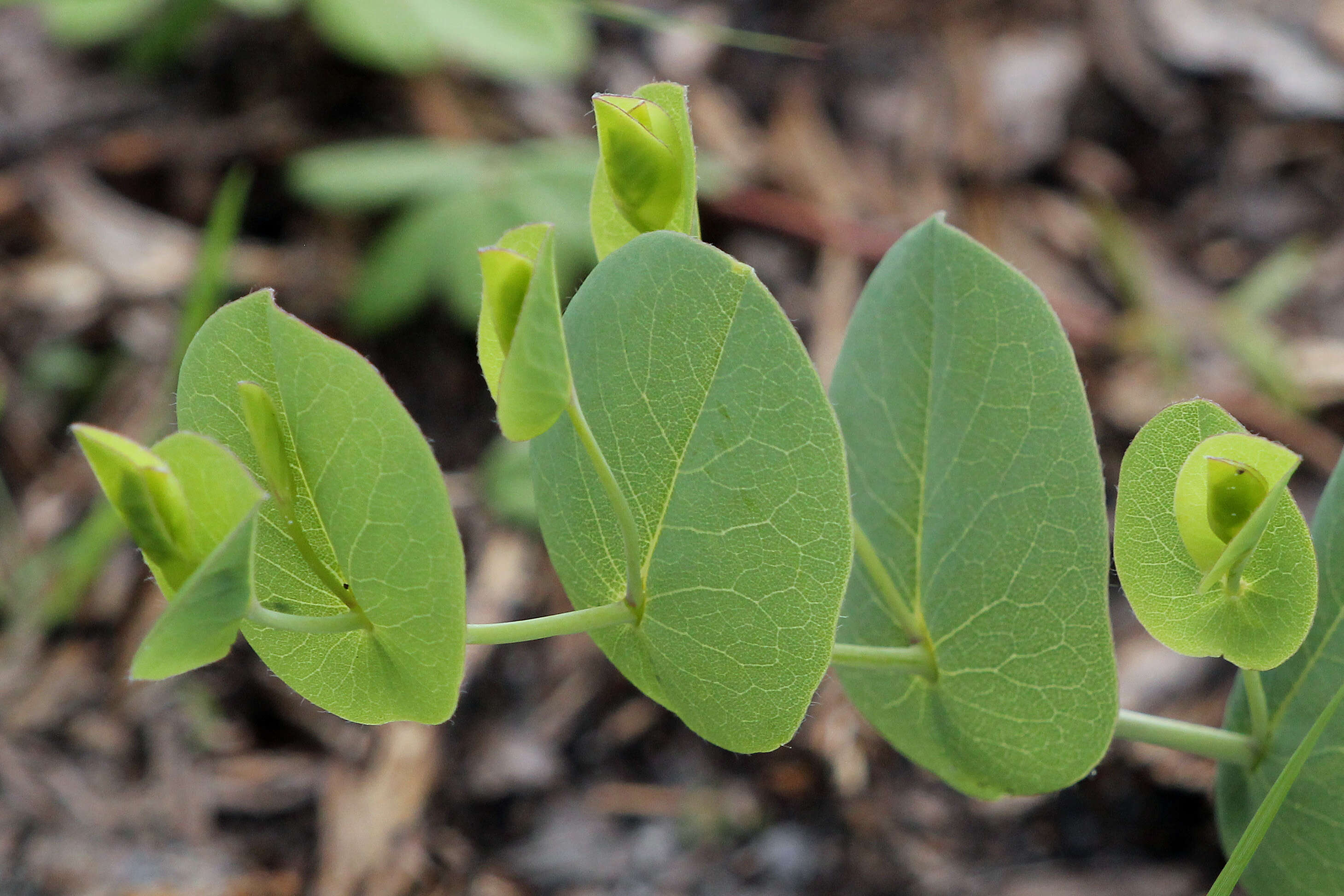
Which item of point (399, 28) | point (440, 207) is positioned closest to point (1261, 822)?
point (440, 207)

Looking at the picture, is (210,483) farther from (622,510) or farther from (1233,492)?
(1233,492)

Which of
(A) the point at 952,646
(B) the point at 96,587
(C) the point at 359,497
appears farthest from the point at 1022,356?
(B) the point at 96,587

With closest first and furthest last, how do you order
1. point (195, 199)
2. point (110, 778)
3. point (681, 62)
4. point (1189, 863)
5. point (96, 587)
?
point (1189, 863)
point (110, 778)
point (96, 587)
point (195, 199)
point (681, 62)

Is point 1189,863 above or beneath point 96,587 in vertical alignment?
above

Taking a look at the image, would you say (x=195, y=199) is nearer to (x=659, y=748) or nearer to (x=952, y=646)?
(x=659, y=748)

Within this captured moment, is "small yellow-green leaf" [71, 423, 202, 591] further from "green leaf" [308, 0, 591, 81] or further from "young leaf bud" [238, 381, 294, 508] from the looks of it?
"green leaf" [308, 0, 591, 81]

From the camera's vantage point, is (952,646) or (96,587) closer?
(952,646)

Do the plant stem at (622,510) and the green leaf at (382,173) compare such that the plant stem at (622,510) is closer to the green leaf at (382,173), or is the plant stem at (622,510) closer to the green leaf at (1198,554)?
the green leaf at (1198,554)

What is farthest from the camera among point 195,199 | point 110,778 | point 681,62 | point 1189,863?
point 681,62
